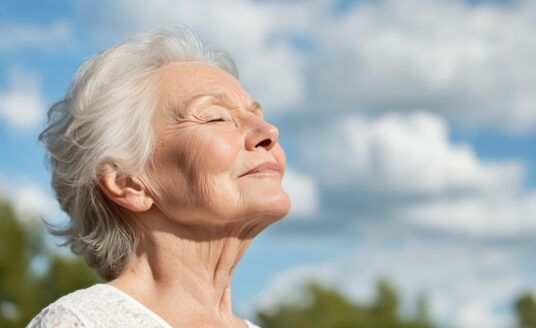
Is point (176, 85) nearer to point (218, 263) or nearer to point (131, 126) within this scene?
point (131, 126)

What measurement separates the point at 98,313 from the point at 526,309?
5072 cm

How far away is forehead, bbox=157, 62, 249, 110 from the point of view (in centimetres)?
395

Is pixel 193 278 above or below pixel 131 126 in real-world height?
below

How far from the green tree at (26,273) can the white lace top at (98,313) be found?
1051 inches

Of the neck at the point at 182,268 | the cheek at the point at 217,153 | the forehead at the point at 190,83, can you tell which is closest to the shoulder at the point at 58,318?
the neck at the point at 182,268

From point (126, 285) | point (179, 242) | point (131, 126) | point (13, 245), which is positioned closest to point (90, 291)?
point (126, 285)

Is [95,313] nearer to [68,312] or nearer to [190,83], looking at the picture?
[68,312]

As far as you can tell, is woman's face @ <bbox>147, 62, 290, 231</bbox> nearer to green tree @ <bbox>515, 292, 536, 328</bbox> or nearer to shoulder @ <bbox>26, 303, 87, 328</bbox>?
shoulder @ <bbox>26, 303, 87, 328</bbox>

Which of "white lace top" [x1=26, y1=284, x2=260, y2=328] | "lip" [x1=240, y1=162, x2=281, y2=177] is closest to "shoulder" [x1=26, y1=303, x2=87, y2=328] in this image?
"white lace top" [x1=26, y1=284, x2=260, y2=328]

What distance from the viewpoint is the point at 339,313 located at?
47156mm

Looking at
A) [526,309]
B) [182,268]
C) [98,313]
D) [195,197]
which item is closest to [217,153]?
[195,197]

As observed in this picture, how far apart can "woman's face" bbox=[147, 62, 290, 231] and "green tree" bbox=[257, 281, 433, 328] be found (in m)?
38.2

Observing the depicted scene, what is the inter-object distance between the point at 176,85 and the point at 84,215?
0.79 meters

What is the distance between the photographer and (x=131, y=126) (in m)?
3.82
